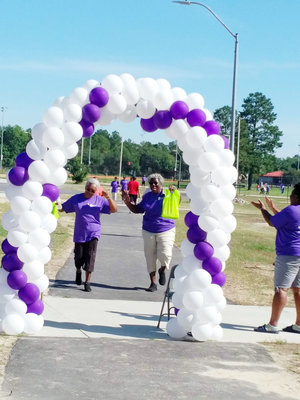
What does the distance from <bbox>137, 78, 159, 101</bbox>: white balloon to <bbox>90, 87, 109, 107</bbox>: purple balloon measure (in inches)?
16.7

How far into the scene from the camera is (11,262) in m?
6.97

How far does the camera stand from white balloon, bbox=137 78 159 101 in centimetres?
717

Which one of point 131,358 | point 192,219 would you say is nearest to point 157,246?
Result: point 192,219

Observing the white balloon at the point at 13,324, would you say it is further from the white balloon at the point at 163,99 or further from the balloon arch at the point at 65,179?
the white balloon at the point at 163,99

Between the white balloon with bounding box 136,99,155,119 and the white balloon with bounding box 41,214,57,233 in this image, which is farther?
the white balloon with bounding box 136,99,155,119

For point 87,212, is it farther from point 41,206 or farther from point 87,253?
point 41,206

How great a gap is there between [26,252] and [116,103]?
6.38 feet

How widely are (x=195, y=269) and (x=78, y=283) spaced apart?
132 inches

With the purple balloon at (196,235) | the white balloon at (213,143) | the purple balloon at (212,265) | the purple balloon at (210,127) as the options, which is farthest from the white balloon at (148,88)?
the purple balloon at (212,265)

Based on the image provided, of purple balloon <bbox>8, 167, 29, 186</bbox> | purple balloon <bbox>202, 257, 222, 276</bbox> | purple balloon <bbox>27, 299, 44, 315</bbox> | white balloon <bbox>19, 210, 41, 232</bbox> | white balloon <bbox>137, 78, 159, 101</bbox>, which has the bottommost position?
purple balloon <bbox>27, 299, 44, 315</bbox>

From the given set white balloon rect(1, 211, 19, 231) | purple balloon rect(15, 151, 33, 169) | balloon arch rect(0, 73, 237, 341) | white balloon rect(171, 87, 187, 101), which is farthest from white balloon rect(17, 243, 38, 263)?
white balloon rect(171, 87, 187, 101)

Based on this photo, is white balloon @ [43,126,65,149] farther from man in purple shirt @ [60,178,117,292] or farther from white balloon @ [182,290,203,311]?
man in purple shirt @ [60,178,117,292]

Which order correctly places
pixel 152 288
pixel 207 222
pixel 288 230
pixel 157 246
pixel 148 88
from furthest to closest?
pixel 152 288
pixel 157 246
pixel 288 230
pixel 148 88
pixel 207 222

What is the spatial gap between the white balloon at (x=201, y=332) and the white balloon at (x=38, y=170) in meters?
2.35
